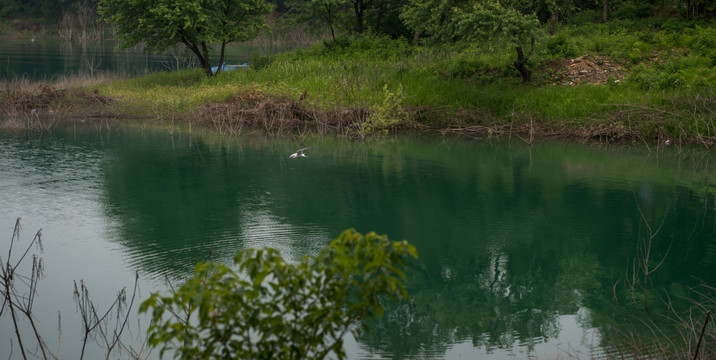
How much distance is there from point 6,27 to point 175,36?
45.9m

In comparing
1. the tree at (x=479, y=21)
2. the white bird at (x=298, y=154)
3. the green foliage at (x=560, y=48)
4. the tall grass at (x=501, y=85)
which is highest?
the tree at (x=479, y=21)

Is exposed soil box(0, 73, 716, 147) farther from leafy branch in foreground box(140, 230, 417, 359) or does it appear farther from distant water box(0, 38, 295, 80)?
leafy branch in foreground box(140, 230, 417, 359)

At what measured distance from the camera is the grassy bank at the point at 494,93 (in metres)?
21.5

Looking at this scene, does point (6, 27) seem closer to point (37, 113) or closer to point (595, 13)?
point (37, 113)

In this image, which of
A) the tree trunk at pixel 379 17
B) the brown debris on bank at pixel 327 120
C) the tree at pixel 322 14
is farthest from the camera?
the tree trunk at pixel 379 17

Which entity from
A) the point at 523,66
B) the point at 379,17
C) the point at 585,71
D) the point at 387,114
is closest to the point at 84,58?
the point at 379,17

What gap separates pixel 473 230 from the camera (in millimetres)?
12156

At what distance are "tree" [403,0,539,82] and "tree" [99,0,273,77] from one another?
390 inches

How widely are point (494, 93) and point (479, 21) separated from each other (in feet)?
12.5

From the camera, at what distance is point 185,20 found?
28.5m

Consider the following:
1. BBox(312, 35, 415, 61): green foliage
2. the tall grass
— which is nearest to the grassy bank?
the tall grass

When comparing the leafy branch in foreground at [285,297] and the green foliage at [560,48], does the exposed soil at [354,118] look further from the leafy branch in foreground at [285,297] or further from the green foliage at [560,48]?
the leafy branch in foreground at [285,297]

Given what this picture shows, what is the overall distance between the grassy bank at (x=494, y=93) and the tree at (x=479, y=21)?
496 millimetres

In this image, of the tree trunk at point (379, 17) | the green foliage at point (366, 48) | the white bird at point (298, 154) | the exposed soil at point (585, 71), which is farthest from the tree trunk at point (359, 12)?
the white bird at point (298, 154)
